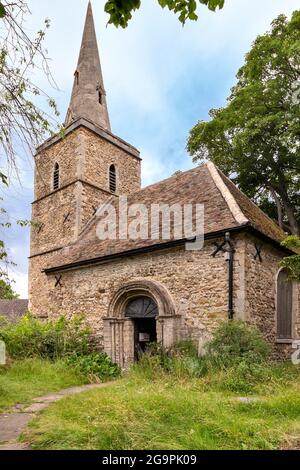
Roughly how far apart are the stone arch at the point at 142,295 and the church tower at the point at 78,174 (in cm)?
664

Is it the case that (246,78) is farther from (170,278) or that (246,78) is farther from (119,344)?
(119,344)

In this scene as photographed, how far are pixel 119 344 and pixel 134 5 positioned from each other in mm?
9814

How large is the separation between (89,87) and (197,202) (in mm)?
13448

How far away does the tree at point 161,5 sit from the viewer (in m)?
3.34

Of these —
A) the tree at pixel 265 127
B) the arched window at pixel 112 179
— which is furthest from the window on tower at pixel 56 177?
the tree at pixel 265 127

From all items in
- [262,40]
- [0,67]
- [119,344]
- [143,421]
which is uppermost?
[262,40]

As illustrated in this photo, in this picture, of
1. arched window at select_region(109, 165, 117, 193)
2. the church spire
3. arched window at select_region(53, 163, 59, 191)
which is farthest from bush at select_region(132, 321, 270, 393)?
the church spire

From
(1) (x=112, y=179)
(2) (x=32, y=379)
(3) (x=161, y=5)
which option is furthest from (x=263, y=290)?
(1) (x=112, y=179)

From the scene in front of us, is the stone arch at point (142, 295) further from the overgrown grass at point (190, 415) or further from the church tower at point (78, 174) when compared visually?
the church tower at point (78, 174)

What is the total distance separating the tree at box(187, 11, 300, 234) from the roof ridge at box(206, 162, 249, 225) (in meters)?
4.16

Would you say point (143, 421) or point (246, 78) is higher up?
point (246, 78)

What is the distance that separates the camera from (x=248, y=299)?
9.51 meters

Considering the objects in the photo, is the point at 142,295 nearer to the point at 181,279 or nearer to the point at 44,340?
the point at 181,279

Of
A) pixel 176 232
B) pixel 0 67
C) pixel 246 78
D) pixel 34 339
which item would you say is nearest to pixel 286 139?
pixel 246 78
